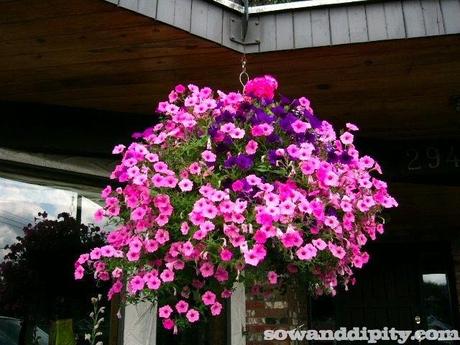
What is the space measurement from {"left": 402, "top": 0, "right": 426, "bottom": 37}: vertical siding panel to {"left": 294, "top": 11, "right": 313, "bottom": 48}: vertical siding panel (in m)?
0.50

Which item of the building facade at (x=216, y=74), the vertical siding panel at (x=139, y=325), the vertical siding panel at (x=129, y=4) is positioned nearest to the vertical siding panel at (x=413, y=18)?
the building facade at (x=216, y=74)

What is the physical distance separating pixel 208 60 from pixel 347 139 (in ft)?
3.36

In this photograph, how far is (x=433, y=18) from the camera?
2.54m

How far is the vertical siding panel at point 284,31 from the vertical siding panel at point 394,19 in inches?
19.8

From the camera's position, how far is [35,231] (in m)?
3.65

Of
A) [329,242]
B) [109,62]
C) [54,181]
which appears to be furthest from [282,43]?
[54,181]

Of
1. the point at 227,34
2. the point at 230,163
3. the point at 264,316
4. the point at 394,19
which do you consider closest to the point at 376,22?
the point at 394,19

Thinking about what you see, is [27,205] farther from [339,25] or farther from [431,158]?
[431,158]

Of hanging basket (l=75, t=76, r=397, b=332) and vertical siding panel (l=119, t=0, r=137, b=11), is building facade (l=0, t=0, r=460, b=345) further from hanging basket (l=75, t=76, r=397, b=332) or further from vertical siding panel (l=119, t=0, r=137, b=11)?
hanging basket (l=75, t=76, r=397, b=332)

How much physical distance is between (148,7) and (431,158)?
2.45 metres

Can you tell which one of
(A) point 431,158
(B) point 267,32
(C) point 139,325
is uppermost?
(B) point 267,32

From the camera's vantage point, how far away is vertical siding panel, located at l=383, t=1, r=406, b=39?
8.44 ft

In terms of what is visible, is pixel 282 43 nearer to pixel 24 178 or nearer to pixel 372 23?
pixel 372 23

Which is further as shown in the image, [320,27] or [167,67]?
[167,67]
